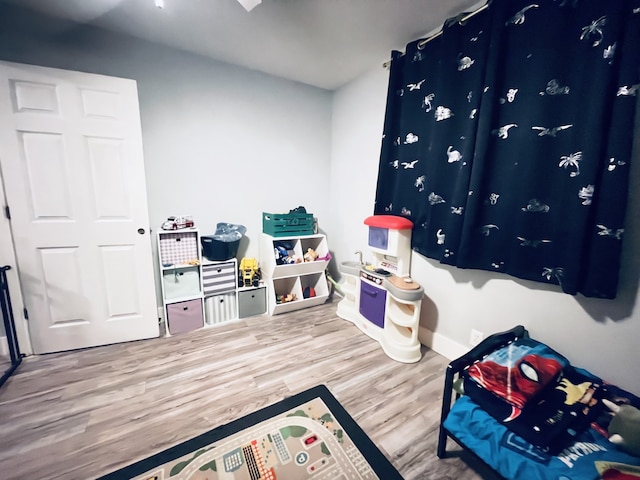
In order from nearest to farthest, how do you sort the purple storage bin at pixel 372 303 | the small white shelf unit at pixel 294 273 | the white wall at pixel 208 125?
1. the white wall at pixel 208 125
2. the purple storage bin at pixel 372 303
3. the small white shelf unit at pixel 294 273

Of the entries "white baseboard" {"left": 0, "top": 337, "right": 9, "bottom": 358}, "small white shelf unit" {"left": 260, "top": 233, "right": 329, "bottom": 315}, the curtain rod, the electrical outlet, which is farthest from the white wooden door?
the electrical outlet

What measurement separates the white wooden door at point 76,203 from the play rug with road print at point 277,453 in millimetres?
1305

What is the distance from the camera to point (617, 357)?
4.06 ft

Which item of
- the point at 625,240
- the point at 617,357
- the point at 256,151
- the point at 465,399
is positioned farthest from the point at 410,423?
the point at 256,151

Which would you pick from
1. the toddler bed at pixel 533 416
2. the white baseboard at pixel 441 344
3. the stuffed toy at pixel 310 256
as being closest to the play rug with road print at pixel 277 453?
the toddler bed at pixel 533 416

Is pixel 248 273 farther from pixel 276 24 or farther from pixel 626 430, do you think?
pixel 626 430

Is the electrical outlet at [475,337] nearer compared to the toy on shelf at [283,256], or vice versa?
the electrical outlet at [475,337]

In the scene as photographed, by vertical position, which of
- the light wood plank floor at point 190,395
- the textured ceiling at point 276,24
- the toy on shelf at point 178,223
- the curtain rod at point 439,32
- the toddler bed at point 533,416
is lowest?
the light wood plank floor at point 190,395

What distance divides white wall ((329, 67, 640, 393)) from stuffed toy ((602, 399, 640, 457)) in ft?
1.30

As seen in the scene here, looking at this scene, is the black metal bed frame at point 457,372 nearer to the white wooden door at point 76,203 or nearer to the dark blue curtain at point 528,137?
the dark blue curtain at point 528,137

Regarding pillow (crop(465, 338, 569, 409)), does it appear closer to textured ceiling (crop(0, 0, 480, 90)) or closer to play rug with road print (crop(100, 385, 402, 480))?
play rug with road print (crop(100, 385, 402, 480))

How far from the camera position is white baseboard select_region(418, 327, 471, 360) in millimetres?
1917

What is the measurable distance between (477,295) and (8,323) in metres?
3.32

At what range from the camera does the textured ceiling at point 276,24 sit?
1677 millimetres
